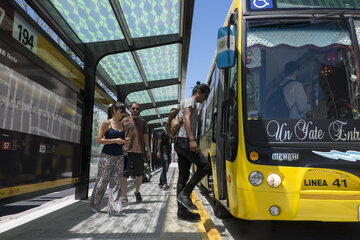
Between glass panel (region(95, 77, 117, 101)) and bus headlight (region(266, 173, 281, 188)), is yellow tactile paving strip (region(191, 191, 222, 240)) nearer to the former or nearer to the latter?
bus headlight (region(266, 173, 281, 188))

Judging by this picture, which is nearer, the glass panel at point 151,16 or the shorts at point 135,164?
the shorts at point 135,164

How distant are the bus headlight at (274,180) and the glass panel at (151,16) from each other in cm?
457

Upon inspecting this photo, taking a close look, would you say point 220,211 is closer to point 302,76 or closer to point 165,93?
point 302,76

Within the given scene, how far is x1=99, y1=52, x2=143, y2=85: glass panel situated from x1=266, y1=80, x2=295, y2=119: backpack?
6049 millimetres

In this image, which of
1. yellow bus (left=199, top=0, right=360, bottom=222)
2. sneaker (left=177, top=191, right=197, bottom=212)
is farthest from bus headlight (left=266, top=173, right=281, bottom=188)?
sneaker (left=177, top=191, right=197, bottom=212)

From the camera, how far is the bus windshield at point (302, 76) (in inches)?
141

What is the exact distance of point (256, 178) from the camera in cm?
336

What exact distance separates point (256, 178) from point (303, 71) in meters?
1.39

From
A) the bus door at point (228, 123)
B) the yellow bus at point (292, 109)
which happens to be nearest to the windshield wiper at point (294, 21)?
the yellow bus at point (292, 109)

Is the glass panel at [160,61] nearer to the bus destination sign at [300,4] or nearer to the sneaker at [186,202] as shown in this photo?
the bus destination sign at [300,4]

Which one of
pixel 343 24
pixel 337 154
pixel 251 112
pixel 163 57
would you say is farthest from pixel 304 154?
pixel 163 57

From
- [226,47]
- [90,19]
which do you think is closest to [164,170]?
[90,19]

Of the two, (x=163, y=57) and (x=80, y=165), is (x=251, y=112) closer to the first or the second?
(x=80, y=165)

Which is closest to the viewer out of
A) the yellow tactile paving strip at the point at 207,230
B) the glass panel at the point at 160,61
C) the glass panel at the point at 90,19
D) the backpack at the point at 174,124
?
the yellow tactile paving strip at the point at 207,230
